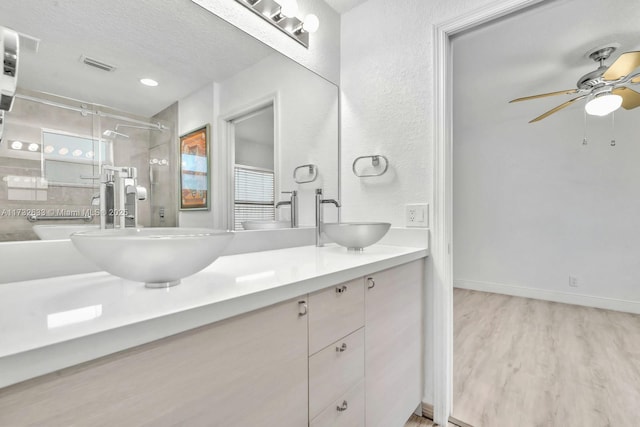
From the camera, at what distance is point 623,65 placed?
199 centimetres

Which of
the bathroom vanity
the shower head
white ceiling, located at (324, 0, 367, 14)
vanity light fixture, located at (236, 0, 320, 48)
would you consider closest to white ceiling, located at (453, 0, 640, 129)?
white ceiling, located at (324, 0, 367, 14)

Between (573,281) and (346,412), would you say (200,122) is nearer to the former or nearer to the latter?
(346,412)

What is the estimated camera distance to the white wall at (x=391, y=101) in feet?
4.86

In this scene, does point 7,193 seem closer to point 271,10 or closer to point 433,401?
point 271,10

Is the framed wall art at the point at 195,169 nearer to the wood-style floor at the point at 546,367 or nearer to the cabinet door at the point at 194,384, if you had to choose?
the cabinet door at the point at 194,384

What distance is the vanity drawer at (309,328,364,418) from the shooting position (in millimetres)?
800

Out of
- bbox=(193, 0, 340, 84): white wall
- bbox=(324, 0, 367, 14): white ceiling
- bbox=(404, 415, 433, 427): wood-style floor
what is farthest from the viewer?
bbox=(324, 0, 367, 14): white ceiling

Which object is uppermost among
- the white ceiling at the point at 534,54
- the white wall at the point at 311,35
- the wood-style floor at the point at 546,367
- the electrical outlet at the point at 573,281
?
the white ceiling at the point at 534,54

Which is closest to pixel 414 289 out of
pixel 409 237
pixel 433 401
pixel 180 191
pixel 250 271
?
pixel 409 237

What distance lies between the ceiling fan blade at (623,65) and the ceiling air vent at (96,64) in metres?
2.76

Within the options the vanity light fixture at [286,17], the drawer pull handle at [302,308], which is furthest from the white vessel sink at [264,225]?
the vanity light fixture at [286,17]

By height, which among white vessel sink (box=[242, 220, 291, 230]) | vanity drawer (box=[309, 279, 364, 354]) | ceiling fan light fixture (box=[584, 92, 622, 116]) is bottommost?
vanity drawer (box=[309, 279, 364, 354])

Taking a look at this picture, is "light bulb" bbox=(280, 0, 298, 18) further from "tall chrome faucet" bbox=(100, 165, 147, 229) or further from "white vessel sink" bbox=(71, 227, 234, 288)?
"white vessel sink" bbox=(71, 227, 234, 288)

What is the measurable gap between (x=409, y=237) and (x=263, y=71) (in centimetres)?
108
